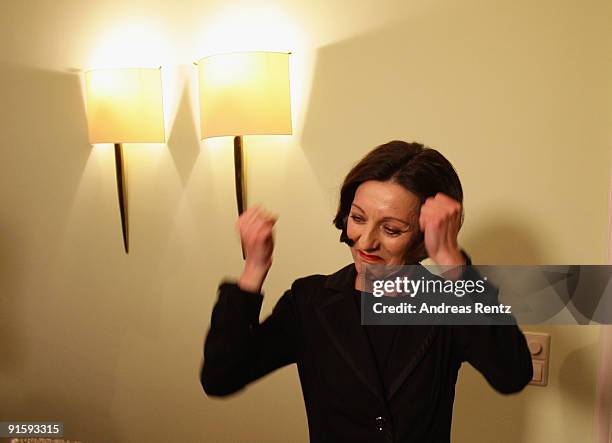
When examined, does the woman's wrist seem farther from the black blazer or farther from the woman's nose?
the woman's nose

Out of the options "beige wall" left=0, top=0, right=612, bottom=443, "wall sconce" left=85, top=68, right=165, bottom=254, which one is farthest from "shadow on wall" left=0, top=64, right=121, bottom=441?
"wall sconce" left=85, top=68, right=165, bottom=254

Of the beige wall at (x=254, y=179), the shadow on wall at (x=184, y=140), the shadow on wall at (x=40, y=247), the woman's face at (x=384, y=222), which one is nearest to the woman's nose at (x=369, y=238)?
the woman's face at (x=384, y=222)

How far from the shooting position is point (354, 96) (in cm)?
133

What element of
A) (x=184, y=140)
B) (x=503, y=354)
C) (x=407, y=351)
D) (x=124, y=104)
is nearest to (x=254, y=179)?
(x=184, y=140)

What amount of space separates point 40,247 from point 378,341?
124cm

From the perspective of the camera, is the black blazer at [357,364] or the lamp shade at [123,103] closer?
the black blazer at [357,364]

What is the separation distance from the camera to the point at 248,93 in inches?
50.1

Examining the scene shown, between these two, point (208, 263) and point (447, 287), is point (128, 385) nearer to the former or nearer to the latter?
point (208, 263)

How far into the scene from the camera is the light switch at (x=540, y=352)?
1.20 meters

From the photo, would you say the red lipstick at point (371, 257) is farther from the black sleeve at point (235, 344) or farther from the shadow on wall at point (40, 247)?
the shadow on wall at point (40, 247)

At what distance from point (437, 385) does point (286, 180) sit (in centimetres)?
70

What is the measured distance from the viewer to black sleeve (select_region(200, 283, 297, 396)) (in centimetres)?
85

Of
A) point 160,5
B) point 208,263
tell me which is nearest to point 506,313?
point 208,263

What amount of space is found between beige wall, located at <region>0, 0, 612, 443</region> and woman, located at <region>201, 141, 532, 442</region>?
1.34 ft
